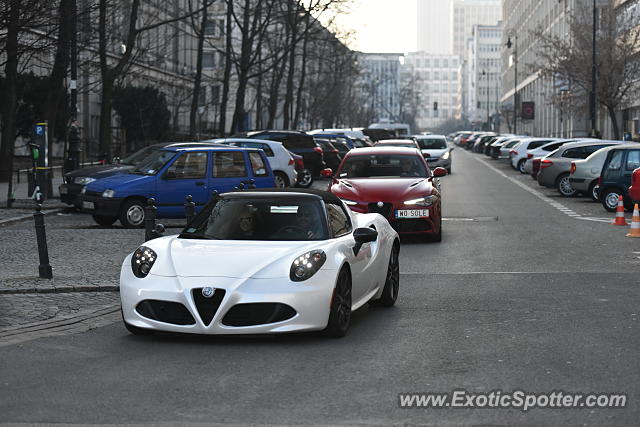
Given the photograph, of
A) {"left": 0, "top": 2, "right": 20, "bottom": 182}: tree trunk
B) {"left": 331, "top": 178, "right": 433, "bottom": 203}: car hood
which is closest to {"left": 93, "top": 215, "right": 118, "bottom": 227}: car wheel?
{"left": 331, "top": 178, "right": 433, "bottom": 203}: car hood

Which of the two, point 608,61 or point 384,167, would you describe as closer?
point 384,167

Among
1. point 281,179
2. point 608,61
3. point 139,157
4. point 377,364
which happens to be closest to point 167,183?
point 139,157

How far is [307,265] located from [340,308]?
1.49 feet

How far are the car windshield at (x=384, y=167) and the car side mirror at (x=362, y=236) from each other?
967 cm

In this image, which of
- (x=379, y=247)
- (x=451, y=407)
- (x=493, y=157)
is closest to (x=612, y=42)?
(x=493, y=157)

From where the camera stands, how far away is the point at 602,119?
81.0 m

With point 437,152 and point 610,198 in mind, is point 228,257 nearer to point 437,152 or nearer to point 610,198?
point 610,198

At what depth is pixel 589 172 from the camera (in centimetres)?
2955

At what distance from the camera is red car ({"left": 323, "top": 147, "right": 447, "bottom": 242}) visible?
18.1 metres

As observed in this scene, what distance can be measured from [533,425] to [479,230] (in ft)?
47.9

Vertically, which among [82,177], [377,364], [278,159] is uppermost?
[278,159]

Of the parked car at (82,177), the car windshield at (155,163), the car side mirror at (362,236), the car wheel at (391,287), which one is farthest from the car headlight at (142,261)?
the parked car at (82,177)

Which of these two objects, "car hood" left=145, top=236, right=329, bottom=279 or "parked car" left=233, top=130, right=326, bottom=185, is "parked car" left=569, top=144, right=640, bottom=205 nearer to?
"parked car" left=233, top=130, right=326, bottom=185

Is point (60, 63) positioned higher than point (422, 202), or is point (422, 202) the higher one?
point (60, 63)
